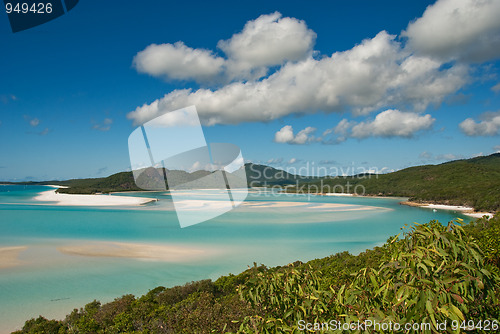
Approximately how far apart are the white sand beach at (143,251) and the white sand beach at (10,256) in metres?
2.36

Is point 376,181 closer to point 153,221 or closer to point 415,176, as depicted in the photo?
point 415,176

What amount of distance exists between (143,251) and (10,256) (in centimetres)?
772

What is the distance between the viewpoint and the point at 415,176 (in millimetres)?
102812

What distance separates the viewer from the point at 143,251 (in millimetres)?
19562

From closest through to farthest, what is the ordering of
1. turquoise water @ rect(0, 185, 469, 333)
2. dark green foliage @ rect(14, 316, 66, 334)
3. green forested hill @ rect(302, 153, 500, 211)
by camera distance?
dark green foliage @ rect(14, 316, 66, 334) < turquoise water @ rect(0, 185, 469, 333) < green forested hill @ rect(302, 153, 500, 211)

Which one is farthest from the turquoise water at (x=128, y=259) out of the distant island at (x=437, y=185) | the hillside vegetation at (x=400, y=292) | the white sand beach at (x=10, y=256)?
the distant island at (x=437, y=185)

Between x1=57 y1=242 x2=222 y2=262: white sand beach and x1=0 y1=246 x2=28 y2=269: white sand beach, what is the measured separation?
7.74 feet

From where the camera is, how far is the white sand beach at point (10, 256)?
15.7 metres

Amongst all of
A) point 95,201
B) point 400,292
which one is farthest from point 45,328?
point 95,201

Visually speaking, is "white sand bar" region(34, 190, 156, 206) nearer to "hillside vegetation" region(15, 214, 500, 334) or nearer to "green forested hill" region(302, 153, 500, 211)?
"hillside vegetation" region(15, 214, 500, 334)

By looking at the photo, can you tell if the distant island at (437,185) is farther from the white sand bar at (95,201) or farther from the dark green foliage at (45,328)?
the dark green foliage at (45,328)

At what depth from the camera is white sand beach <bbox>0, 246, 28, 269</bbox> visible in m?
15.7

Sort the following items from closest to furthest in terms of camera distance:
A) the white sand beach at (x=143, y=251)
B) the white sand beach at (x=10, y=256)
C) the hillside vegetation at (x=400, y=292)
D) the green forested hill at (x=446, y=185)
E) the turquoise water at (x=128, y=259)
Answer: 1. the hillside vegetation at (x=400, y=292)
2. the turquoise water at (x=128, y=259)
3. the white sand beach at (x=10, y=256)
4. the white sand beach at (x=143, y=251)
5. the green forested hill at (x=446, y=185)

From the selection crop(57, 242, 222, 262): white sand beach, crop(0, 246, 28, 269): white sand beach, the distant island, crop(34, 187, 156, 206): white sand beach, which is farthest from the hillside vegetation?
crop(34, 187, 156, 206): white sand beach
